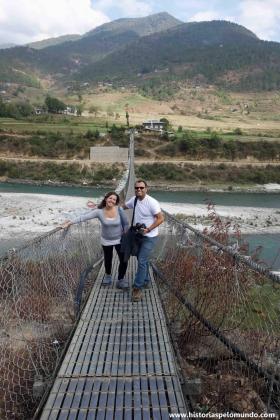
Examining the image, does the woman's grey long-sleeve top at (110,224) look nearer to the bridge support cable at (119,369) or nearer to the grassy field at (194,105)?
the bridge support cable at (119,369)

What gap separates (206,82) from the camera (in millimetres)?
108188

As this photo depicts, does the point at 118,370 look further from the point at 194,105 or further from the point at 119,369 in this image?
the point at 194,105

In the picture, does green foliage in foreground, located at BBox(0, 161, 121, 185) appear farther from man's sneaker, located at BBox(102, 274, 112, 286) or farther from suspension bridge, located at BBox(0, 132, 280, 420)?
suspension bridge, located at BBox(0, 132, 280, 420)

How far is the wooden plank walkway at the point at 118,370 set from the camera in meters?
2.52

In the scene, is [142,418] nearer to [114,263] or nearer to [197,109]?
[114,263]

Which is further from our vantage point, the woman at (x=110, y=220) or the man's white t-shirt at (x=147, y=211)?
the woman at (x=110, y=220)

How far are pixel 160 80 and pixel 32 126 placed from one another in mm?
70001

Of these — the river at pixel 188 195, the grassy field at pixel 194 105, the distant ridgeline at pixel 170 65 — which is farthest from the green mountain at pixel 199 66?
the river at pixel 188 195

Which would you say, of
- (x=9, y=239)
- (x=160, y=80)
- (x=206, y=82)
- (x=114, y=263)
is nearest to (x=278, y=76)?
(x=206, y=82)

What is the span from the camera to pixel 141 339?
11.2ft

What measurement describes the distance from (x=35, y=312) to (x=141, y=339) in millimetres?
1362

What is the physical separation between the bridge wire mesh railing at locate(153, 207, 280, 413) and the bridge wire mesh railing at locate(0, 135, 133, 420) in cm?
96

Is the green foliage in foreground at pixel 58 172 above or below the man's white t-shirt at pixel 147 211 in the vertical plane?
below

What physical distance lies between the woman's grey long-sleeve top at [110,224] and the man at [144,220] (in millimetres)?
236
